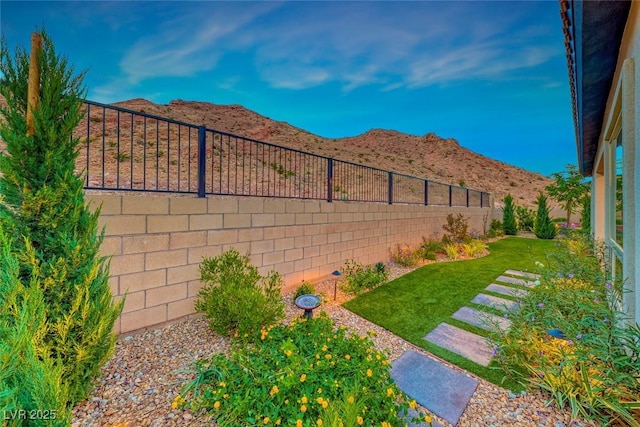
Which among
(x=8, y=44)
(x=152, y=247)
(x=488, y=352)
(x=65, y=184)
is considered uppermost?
(x=8, y=44)

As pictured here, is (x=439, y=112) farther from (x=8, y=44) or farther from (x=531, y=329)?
(x=8, y=44)

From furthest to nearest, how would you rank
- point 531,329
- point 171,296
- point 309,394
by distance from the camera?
point 171,296 < point 531,329 < point 309,394

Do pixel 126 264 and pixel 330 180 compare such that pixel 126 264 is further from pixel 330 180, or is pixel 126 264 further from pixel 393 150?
pixel 393 150

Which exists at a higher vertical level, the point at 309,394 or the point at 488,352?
the point at 309,394

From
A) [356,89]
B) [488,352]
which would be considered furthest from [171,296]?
[356,89]

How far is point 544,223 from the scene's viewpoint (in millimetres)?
12102

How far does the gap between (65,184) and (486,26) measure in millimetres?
8609

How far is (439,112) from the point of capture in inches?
830

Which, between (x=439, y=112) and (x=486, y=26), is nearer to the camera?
(x=486, y=26)

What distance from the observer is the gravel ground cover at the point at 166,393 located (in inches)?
65.5

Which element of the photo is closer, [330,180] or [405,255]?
[330,180]

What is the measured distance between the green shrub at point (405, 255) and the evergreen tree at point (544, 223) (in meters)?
9.24

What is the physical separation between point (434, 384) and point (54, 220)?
3218 millimetres

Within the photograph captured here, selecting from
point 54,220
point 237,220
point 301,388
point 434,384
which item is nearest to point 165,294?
point 237,220
